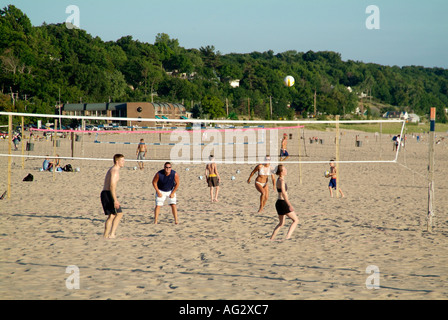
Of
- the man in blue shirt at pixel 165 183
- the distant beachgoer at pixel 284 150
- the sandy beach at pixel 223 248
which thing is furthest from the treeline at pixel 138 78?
the man in blue shirt at pixel 165 183

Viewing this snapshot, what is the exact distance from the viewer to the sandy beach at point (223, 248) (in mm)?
5293

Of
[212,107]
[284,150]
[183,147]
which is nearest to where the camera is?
[284,150]

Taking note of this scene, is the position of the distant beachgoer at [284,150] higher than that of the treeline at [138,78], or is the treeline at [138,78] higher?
the treeline at [138,78]

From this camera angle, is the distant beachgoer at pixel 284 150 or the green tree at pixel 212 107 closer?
the distant beachgoer at pixel 284 150

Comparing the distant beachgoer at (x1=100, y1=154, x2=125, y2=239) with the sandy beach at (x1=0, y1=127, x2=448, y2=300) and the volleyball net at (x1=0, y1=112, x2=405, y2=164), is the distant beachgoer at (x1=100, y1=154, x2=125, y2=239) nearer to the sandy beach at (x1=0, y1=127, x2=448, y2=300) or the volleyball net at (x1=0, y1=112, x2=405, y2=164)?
the sandy beach at (x1=0, y1=127, x2=448, y2=300)

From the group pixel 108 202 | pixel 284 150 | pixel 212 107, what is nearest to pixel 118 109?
pixel 212 107

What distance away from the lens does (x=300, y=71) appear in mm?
138375

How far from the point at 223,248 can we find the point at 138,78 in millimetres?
85447

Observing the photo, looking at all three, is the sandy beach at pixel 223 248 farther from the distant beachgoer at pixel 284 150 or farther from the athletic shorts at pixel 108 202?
the distant beachgoer at pixel 284 150

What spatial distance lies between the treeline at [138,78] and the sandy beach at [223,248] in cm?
3868

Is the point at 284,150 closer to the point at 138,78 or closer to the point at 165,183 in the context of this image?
the point at 165,183

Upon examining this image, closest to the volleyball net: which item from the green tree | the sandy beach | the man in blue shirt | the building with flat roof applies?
the sandy beach

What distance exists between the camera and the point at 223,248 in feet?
23.4

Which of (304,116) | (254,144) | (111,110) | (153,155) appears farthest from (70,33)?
(153,155)
